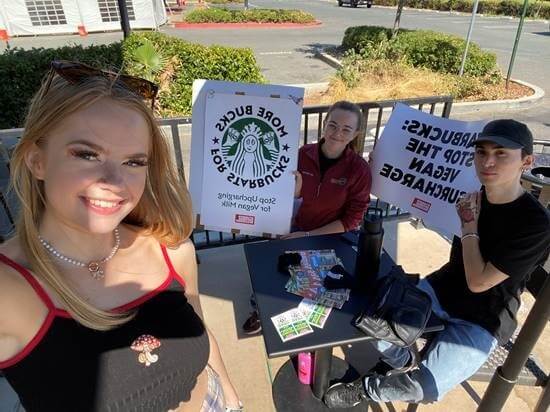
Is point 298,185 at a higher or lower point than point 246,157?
lower

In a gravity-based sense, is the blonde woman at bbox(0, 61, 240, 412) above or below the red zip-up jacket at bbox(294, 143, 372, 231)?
above

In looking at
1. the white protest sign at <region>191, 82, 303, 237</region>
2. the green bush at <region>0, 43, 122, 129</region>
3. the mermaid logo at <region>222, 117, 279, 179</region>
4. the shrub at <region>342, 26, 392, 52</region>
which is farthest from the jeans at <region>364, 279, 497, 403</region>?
the shrub at <region>342, 26, 392, 52</region>

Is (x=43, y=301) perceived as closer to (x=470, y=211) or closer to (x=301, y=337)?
(x=301, y=337)

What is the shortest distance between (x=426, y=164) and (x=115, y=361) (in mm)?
2471

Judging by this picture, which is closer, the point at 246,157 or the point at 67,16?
the point at 246,157

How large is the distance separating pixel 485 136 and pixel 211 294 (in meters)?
2.31

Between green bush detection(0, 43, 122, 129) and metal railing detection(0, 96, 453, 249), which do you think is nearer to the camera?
metal railing detection(0, 96, 453, 249)

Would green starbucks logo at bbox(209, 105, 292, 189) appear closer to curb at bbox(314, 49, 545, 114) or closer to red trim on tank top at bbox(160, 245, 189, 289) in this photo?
red trim on tank top at bbox(160, 245, 189, 289)

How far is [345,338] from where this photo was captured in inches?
65.9

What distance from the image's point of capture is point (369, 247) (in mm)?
1861

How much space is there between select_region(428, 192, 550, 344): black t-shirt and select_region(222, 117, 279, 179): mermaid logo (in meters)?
1.32

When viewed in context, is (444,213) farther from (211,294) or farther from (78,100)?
(78,100)

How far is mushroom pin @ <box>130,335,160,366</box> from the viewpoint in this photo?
1.25 m

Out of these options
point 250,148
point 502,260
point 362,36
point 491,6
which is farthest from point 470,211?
point 491,6
